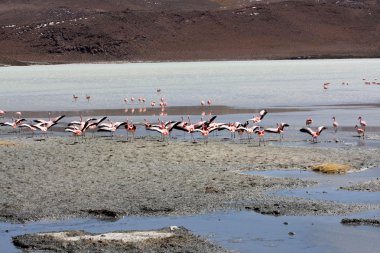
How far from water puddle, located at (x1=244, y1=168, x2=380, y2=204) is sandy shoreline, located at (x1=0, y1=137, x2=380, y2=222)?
0.30m

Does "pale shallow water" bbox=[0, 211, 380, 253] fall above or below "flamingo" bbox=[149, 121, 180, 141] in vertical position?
below

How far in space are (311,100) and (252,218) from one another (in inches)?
763

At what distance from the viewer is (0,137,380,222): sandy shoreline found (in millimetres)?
10938

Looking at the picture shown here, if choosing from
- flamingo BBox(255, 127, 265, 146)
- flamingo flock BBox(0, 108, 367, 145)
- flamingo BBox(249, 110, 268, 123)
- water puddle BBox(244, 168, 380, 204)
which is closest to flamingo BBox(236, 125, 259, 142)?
flamingo flock BBox(0, 108, 367, 145)

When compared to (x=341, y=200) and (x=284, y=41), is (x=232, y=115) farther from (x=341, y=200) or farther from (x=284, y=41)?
(x=284, y=41)

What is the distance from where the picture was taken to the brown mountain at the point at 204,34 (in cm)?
9388

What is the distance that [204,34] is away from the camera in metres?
101

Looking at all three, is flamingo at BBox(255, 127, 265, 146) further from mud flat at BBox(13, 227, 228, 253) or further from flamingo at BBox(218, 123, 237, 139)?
mud flat at BBox(13, 227, 228, 253)

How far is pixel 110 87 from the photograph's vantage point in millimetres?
40062

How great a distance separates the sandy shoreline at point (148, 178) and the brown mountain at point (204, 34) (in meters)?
70.2

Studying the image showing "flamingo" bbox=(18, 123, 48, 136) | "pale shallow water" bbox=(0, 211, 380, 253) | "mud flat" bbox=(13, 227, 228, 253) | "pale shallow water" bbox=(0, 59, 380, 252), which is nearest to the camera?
"mud flat" bbox=(13, 227, 228, 253)

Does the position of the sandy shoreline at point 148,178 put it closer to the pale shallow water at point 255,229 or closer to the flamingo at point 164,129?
the pale shallow water at point 255,229

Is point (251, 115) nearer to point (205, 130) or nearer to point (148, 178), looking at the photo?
point (205, 130)

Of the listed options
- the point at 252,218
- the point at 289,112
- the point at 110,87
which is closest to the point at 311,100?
the point at 289,112
